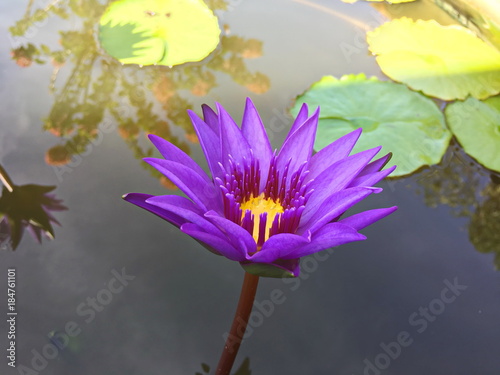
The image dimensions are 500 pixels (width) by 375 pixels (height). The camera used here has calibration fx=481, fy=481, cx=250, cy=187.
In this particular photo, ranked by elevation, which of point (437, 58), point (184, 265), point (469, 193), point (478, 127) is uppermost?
point (437, 58)

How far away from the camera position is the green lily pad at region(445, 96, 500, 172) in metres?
2.15

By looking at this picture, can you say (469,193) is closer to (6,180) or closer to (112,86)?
(112,86)

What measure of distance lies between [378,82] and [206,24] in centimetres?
100

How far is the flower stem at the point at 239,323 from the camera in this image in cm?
123

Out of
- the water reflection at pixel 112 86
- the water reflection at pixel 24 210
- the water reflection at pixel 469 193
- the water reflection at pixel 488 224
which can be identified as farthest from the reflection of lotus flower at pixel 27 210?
the water reflection at pixel 488 224

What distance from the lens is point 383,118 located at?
91.0 inches

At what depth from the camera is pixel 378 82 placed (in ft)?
8.19

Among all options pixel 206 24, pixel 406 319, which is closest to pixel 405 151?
pixel 406 319

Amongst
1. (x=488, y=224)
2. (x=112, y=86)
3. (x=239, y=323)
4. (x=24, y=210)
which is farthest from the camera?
(x=112, y=86)

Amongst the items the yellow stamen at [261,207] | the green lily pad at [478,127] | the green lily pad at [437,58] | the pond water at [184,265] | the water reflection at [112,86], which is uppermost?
the yellow stamen at [261,207]

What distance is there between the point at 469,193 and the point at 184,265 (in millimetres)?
1252

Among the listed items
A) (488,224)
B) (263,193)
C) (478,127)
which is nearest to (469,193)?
(488,224)

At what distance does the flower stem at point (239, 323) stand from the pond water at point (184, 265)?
0.10 metres

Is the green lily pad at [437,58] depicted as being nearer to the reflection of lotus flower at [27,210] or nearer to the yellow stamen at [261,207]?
the yellow stamen at [261,207]
